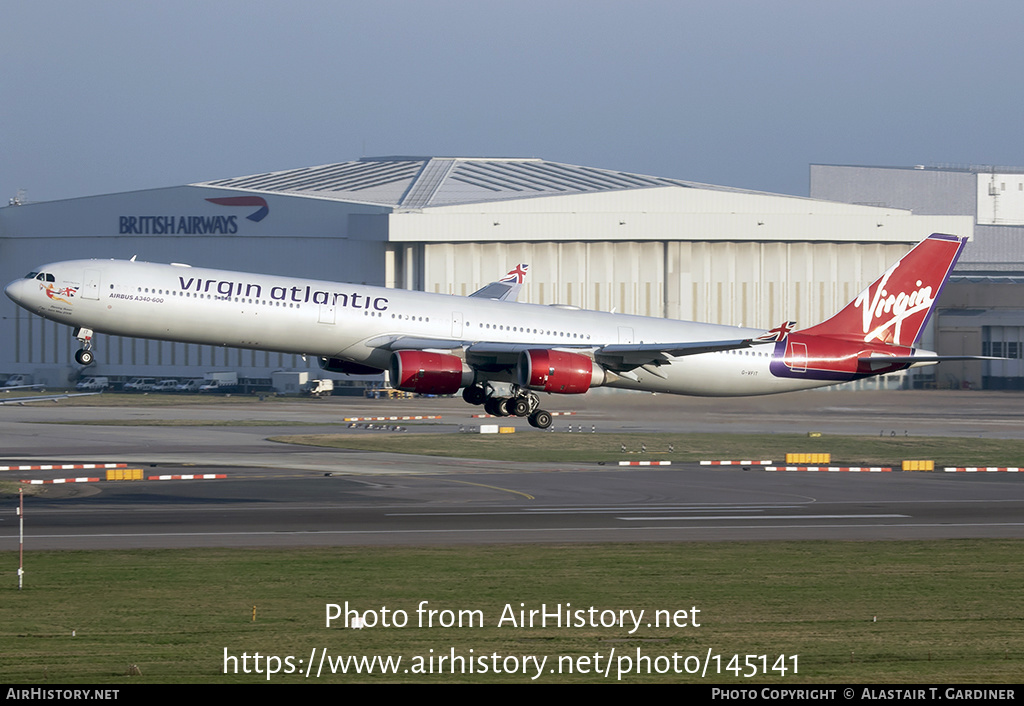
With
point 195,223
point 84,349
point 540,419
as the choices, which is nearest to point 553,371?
point 540,419

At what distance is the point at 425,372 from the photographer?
45.6 metres

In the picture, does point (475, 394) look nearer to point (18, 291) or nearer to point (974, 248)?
point (18, 291)

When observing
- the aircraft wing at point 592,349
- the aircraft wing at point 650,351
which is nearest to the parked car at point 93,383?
the aircraft wing at point 592,349

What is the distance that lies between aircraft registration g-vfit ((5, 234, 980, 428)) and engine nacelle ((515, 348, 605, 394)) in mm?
49

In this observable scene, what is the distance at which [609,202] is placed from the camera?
110 metres

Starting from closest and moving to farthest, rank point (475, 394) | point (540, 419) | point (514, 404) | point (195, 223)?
point (514, 404)
point (540, 419)
point (475, 394)
point (195, 223)

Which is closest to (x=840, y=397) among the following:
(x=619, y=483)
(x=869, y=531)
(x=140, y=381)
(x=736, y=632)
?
(x=619, y=483)

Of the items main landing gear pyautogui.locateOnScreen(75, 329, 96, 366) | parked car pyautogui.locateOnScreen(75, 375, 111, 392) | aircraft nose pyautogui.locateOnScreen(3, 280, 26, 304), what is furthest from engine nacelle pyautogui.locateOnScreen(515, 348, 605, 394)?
parked car pyautogui.locateOnScreen(75, 375, 111, 392)

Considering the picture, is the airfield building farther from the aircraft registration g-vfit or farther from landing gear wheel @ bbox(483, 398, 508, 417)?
landing gear wheel @ bbox(483, 398, 508, 417)

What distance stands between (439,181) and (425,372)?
7629 cm

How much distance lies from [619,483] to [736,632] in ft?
83.2

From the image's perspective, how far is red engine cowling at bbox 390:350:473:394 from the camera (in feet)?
148

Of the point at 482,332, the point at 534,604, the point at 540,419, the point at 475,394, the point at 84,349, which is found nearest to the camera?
the point at 534,604

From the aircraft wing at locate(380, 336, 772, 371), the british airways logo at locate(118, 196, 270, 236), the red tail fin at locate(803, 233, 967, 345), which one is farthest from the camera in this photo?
the british airways logo at locate(118, 196, 270, 236)
